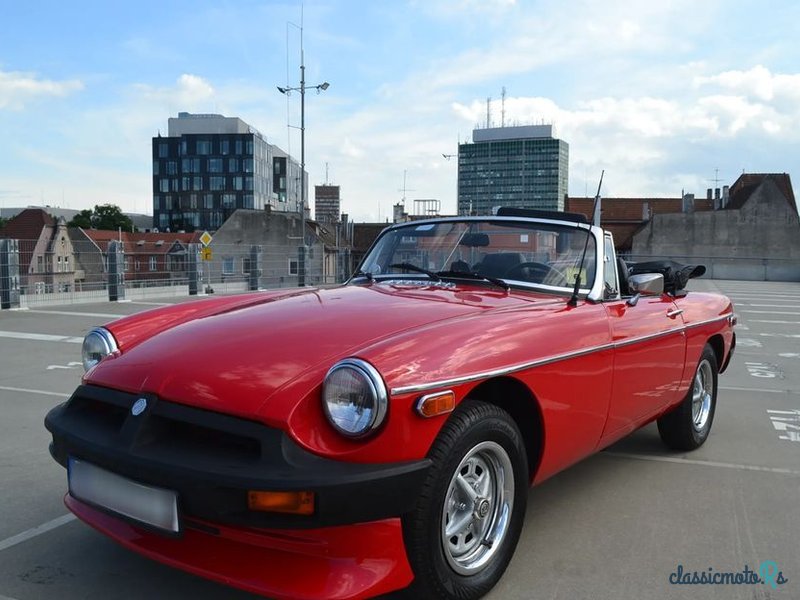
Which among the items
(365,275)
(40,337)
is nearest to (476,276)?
(365,275)

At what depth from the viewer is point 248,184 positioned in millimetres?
91125

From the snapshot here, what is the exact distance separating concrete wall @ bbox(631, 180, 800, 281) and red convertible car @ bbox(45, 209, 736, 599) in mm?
49752

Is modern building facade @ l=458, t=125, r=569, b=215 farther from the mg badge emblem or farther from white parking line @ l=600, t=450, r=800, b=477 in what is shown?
the mg badge emblem

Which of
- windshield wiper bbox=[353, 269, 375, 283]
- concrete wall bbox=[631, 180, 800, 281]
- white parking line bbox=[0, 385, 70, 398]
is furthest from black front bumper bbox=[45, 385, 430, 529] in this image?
concrete wall bbox=[631, 180, 800, 281]

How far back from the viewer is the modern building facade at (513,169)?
21.6 m

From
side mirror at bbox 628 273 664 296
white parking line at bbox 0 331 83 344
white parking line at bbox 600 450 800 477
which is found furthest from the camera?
white parking line at bbox 0 331 83 344

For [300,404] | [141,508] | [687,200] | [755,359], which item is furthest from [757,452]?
[687,200]

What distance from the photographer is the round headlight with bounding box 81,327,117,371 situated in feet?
10.5

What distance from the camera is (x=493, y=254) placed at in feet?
12.8

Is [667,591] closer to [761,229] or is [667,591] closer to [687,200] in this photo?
[761,229]

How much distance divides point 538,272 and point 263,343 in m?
1.74

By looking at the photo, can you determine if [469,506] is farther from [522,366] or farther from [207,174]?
[207,174]

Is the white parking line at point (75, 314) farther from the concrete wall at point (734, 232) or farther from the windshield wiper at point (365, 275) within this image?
the concrete wall at point (734, 232)

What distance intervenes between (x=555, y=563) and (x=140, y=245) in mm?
57945
